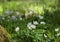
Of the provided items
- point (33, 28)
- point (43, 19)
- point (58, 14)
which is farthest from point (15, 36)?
point (58, 14)

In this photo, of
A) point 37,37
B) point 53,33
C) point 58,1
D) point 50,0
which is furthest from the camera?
point 50,0

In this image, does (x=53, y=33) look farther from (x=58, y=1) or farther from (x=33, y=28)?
(x=58, y=1)

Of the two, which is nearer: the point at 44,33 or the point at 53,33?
the point at 44,33

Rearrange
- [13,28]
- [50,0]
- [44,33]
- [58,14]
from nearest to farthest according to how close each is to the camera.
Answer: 1. [44,33]
2. [13,28]
3. [58,14]
4. [50,0]

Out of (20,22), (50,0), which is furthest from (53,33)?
(50,0)

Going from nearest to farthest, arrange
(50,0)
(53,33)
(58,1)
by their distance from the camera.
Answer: (53,33) < (58,1) < (50,0)

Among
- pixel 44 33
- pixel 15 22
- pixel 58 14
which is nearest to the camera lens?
pixel 44 33

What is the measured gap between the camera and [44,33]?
6246 mm

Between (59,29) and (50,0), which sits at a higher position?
(59,29)

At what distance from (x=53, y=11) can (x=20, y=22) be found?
1770mm

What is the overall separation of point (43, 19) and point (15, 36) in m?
2.02

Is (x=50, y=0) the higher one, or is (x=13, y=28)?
(x=13, y=28)

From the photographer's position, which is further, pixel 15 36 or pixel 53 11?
pixel 53 11

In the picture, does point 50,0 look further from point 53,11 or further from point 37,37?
point 37,37
